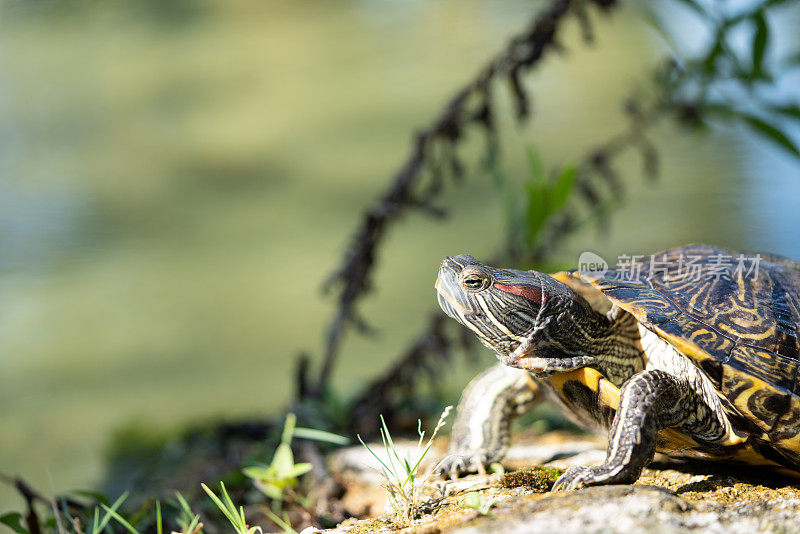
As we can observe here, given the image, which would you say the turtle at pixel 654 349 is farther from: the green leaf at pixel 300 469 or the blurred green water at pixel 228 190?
the blurred green water at pixel 228 190

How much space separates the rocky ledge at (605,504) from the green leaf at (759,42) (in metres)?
1.49

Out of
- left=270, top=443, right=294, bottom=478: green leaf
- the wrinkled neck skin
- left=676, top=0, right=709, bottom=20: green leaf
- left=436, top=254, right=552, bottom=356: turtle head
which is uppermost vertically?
left=676, top=0, right=709, bottom=20: green leaf

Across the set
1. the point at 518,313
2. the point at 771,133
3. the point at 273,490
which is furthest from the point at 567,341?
the point at 771,133

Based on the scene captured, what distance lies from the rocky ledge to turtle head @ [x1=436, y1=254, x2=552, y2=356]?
290 mm

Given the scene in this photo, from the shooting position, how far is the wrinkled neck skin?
1.23 metres

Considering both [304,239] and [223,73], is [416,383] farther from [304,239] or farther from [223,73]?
[223,73]

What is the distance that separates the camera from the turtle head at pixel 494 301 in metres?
1.22

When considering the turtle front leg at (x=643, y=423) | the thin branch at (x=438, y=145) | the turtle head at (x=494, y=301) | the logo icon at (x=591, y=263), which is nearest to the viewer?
the turtle front leg at (x=643, y=423)

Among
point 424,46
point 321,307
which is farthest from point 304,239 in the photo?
point 424,46

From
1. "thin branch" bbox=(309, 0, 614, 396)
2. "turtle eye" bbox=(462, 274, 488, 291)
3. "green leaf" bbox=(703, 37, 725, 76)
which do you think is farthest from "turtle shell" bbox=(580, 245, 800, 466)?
"green leaf" bbox=(703, 37, 725, 76)

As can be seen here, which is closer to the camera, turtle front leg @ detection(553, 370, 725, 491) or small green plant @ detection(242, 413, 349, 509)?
turtle front leg @ detection(553, 370, 725, 491)

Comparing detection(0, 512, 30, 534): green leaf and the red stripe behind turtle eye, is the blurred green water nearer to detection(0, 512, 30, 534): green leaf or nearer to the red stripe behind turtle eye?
the red stripe behind turtle eye

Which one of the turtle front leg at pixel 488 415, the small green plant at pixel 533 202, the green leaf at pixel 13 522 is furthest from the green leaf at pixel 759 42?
the green leaf at pixel 13 522

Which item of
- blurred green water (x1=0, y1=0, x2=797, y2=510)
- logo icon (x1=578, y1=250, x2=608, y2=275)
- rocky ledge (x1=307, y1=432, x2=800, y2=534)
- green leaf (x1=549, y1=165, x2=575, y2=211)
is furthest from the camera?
blurred green water (x1=0, y1=0, x2=797, y2=510)
